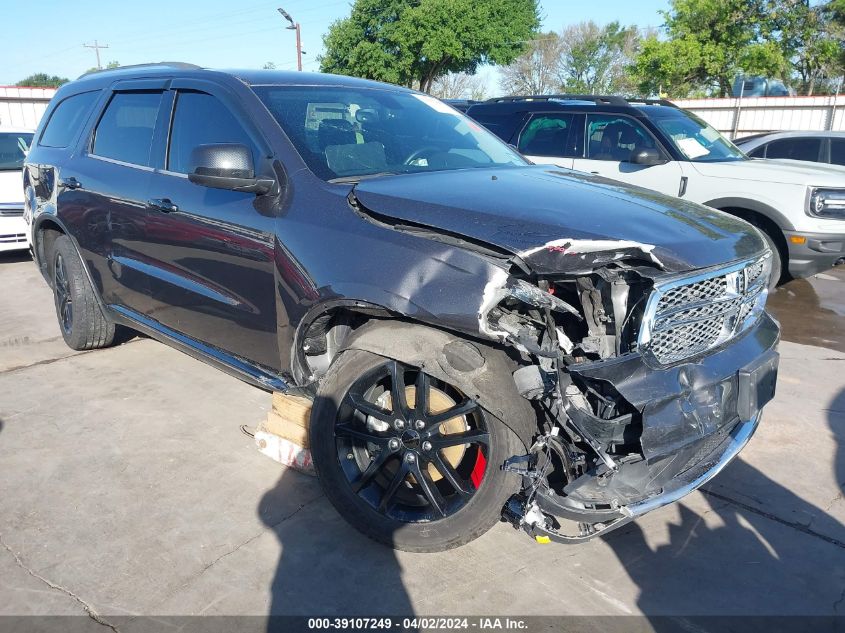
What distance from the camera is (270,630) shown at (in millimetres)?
2561

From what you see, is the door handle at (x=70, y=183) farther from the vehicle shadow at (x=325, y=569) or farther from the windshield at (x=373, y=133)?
the vehicle shadow at (x=325, y=569)

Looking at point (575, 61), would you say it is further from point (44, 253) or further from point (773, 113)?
point (44, 253)

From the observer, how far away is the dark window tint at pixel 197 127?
3.57 metres

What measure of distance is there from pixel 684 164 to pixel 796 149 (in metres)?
4.15

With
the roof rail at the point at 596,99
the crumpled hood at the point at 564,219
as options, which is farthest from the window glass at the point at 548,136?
the crumpled hood at the point at 564,219

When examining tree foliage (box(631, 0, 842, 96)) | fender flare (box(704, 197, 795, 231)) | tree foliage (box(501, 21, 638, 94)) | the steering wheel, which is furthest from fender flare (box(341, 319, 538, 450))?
tree foliage (box(501, 21, 638, 94))

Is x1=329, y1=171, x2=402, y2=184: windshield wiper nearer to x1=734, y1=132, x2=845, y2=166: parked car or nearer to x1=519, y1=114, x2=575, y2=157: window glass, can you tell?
x1=519, y1=114, x2=575, y2=157: window glass

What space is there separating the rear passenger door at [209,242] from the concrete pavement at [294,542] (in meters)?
0.69

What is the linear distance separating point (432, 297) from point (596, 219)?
70 centimetres

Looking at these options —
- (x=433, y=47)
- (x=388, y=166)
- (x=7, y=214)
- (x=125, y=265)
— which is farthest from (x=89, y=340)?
(x=433, y=47)

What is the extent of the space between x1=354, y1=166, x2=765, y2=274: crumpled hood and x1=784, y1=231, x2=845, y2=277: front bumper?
4.51m

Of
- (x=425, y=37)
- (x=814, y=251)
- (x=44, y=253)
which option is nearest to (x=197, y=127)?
(x=44, y=253)

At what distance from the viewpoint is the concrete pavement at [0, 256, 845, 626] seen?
8.95ft

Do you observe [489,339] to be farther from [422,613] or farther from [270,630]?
[270,630]
